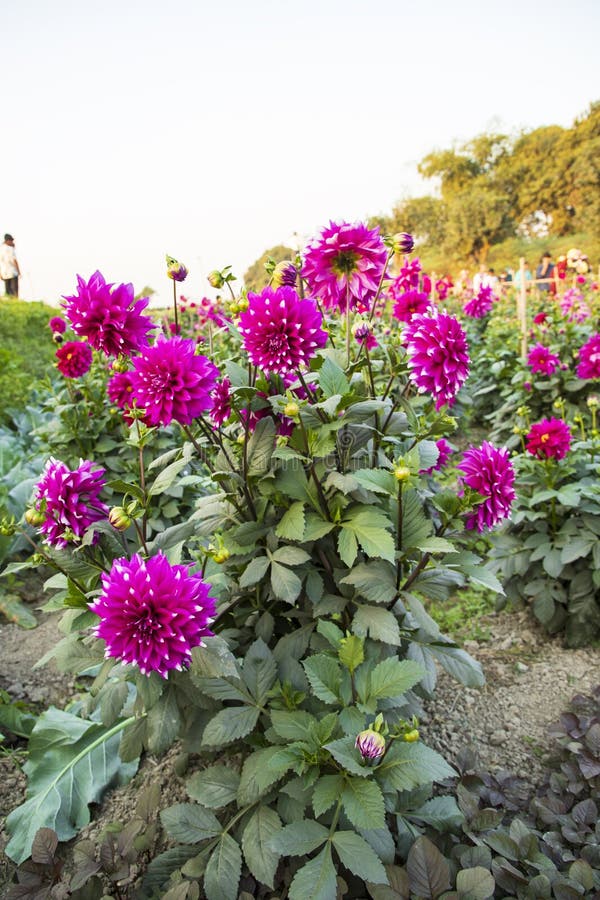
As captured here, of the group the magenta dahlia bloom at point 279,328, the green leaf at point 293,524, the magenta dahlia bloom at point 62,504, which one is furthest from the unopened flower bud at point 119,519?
the magenta dahlia bloom at point 279,328

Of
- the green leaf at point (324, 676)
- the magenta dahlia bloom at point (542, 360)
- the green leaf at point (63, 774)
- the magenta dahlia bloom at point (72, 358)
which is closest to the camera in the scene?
the green leaf at point (324, 676)

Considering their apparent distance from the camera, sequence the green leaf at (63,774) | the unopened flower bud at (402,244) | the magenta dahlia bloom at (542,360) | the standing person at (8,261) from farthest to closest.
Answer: the standing person at (8,261)
the magenta dahlia bloom at (542,360)
the green leaf at (63,774)
the unopened flower bud at (402,244)

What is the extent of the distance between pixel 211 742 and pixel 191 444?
2.33 feet

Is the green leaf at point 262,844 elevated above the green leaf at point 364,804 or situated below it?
below

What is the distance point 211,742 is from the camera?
1.42 metres

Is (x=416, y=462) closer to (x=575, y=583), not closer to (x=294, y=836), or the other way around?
(x=294, y=836)

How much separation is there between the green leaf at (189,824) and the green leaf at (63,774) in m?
0.59

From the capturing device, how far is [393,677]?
1.40 meters

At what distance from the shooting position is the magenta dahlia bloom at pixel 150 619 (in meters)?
1.16

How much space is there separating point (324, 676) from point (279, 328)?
2.62 ft

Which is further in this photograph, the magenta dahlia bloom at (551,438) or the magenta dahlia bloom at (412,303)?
the magenta dahlia bloom at (551,438)

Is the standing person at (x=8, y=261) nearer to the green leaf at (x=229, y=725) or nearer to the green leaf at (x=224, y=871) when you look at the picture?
the green leaf at (x=229, y=725)

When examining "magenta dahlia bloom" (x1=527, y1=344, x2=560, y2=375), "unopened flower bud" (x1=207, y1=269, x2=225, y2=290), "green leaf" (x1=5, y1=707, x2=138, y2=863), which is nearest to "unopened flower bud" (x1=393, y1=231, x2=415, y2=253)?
"unopened flower bud" (x1=207, y1=269, x2=225, y2=290)

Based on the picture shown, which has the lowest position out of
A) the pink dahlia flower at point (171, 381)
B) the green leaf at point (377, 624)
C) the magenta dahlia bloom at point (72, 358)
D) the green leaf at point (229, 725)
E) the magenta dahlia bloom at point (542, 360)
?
the green leaf at point (229, 725)
